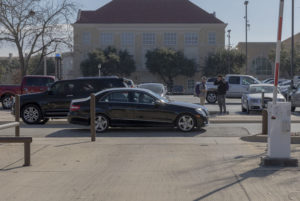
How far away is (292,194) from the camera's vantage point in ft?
21.4

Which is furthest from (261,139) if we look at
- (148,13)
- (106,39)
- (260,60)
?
(260,60)

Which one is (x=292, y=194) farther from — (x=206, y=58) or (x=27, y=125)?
(x=206, y=58)

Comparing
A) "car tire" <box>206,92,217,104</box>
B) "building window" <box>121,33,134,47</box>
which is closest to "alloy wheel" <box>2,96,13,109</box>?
"car tire" <box>206,92,217,104</box>

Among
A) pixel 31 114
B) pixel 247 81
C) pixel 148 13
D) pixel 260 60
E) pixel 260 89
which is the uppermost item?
pixel 148 13

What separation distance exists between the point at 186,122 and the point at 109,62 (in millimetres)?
46743

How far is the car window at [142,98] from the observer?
1398cm

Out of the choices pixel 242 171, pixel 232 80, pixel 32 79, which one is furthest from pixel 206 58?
pixel 242 171

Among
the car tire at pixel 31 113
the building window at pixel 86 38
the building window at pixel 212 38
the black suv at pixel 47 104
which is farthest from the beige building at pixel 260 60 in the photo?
the car tire at pixel 31 113

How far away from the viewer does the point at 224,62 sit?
200ft

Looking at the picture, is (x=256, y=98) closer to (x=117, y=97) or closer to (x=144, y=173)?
(x=117, y=97)

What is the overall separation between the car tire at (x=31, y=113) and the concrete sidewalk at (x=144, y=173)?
15.7 ft

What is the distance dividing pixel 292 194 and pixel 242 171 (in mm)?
1634

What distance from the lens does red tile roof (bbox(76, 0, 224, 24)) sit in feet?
206

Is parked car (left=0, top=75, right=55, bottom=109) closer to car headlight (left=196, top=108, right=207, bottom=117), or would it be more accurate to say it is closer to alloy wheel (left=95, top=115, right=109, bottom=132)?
alloy wheel (left=95, top=115, right=109, bottom=132)
